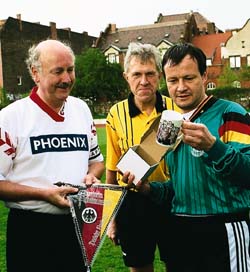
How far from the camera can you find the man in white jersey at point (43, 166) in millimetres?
3574

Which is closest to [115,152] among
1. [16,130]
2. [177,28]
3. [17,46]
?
[16,130]

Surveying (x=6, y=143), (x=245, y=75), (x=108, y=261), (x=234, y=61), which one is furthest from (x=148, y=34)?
(x=6, y=143)

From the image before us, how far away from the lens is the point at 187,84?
3182 millimetres

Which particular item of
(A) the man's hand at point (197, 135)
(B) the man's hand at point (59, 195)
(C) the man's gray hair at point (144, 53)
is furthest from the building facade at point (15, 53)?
(A) the man's hand at point (197, 135)

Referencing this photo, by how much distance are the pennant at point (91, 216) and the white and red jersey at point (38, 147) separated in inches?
13.5

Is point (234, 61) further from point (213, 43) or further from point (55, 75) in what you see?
point (55, 75)

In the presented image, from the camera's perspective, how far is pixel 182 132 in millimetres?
2848

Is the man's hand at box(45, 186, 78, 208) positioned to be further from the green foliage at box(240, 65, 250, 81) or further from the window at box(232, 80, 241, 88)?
the window at box(232, 80, 241, 88)

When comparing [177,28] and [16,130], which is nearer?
[16,130]

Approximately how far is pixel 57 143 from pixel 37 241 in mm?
723

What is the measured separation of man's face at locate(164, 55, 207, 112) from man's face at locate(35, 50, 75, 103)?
84 cm

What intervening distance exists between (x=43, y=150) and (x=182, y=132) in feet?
3.90

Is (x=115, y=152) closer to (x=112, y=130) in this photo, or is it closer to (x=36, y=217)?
(x=112, y=130)

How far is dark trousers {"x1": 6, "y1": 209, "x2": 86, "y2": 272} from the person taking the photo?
3.71 meters
